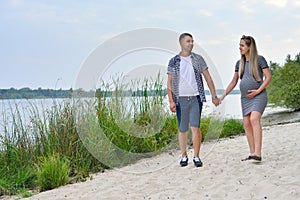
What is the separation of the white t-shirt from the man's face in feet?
0.40

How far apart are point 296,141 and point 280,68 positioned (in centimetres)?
1068

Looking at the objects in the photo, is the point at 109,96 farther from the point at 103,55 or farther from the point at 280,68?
the point at 280,68

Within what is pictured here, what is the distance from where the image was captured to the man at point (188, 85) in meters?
4.86

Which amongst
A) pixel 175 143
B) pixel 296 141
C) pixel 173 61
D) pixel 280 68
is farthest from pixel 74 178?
pixel 280 68

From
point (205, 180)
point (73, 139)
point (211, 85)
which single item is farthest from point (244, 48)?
point (73, 139)

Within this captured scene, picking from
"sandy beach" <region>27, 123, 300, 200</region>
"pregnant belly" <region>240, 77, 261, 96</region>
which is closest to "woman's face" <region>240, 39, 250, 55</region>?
"pregnant belly" <region>240, 77, 261, 96</region>

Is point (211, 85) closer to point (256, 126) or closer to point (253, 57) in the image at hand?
point (253, 57)

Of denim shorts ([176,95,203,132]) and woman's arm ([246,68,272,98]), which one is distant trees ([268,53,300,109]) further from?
denim shorts ([176,95,203,132])

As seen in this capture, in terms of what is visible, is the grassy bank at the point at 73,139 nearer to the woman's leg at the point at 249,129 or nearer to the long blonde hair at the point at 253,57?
the woman's leg at the point at 249,129

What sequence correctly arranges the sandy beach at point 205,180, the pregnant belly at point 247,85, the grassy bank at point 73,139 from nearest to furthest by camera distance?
the sandy beach at point 205,180 → the pregnant belly at point 247,85 → the grassy bank at point 73,139

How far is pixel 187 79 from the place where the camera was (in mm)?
4863

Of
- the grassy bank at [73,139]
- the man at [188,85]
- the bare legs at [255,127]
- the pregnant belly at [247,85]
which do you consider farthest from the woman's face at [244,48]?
the grassy bank at [73,139]

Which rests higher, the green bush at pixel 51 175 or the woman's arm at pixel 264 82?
the woman's arm at pixel 264 82

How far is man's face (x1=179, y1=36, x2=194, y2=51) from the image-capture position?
16.0 feet
